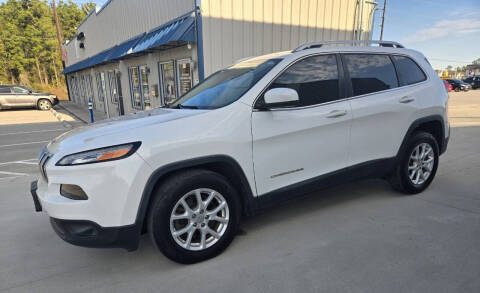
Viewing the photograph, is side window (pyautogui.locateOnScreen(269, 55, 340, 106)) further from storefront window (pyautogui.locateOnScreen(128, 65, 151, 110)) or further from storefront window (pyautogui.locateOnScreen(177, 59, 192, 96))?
storefront window (pyautogui.locateOnScreen(128, 65, 151, 110))

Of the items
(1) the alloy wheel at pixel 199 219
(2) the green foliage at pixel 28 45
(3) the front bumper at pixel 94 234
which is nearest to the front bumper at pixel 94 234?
(3) the front bumper at pixel 94 234

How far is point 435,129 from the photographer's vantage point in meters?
4.22

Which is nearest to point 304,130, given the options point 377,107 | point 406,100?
point 377,107

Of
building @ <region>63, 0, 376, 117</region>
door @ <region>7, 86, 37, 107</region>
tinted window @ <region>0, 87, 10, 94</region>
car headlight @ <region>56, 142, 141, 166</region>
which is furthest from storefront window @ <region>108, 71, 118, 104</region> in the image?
car headlight @ <region>56, 142, 141, 166</region>

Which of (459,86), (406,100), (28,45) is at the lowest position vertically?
(459,86)

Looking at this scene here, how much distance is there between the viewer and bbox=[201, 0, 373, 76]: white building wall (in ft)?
26.0

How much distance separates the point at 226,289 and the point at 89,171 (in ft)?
4.53

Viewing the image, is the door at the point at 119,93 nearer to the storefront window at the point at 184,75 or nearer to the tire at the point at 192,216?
the storefront window at the point at 184,75

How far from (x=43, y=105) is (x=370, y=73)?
71.5ft

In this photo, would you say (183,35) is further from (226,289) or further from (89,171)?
(226,289)

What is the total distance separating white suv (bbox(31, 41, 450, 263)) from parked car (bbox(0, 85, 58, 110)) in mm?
20350

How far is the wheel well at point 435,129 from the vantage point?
4117 millimetres

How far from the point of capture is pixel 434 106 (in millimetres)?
4012

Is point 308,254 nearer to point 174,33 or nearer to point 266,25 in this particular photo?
point 174,33
